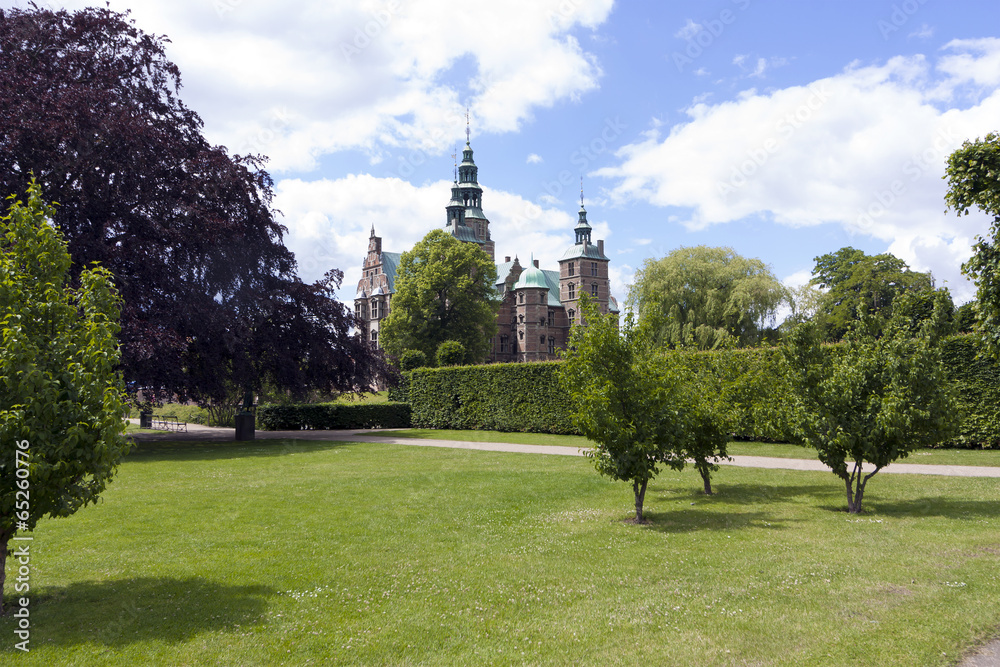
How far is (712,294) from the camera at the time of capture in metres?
46.2

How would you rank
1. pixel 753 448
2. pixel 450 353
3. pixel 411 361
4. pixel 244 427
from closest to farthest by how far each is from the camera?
pixel 753 448 → pixel 244 427 → pixel 411 361 → pixel 450 353

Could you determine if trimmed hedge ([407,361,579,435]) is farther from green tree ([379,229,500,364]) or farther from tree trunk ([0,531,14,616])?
tree trunk ([0,531,14,616])

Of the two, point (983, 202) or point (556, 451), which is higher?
point (983, 202)

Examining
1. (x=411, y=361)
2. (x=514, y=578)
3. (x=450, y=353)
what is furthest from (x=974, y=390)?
(x=411, y=361)

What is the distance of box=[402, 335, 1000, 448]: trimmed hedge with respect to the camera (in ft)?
40.6

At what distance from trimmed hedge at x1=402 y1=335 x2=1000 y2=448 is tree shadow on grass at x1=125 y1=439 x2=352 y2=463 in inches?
313

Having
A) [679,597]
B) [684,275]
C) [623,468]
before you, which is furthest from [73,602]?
[684,275]

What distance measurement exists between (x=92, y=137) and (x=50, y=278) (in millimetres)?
17532

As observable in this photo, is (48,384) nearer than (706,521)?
Yes

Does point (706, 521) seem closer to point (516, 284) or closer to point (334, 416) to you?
point (334, 416)

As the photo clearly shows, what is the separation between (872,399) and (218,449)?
2049 centimetres

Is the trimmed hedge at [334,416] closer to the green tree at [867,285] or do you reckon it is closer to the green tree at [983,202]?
the green tree at [983,202]

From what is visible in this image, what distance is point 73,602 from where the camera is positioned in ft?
21.3

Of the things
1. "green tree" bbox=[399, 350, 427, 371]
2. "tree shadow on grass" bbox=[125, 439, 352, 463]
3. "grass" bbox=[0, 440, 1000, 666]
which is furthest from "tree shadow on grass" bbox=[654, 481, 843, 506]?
"green tree" bbox=[399, 350, 427, 371]
